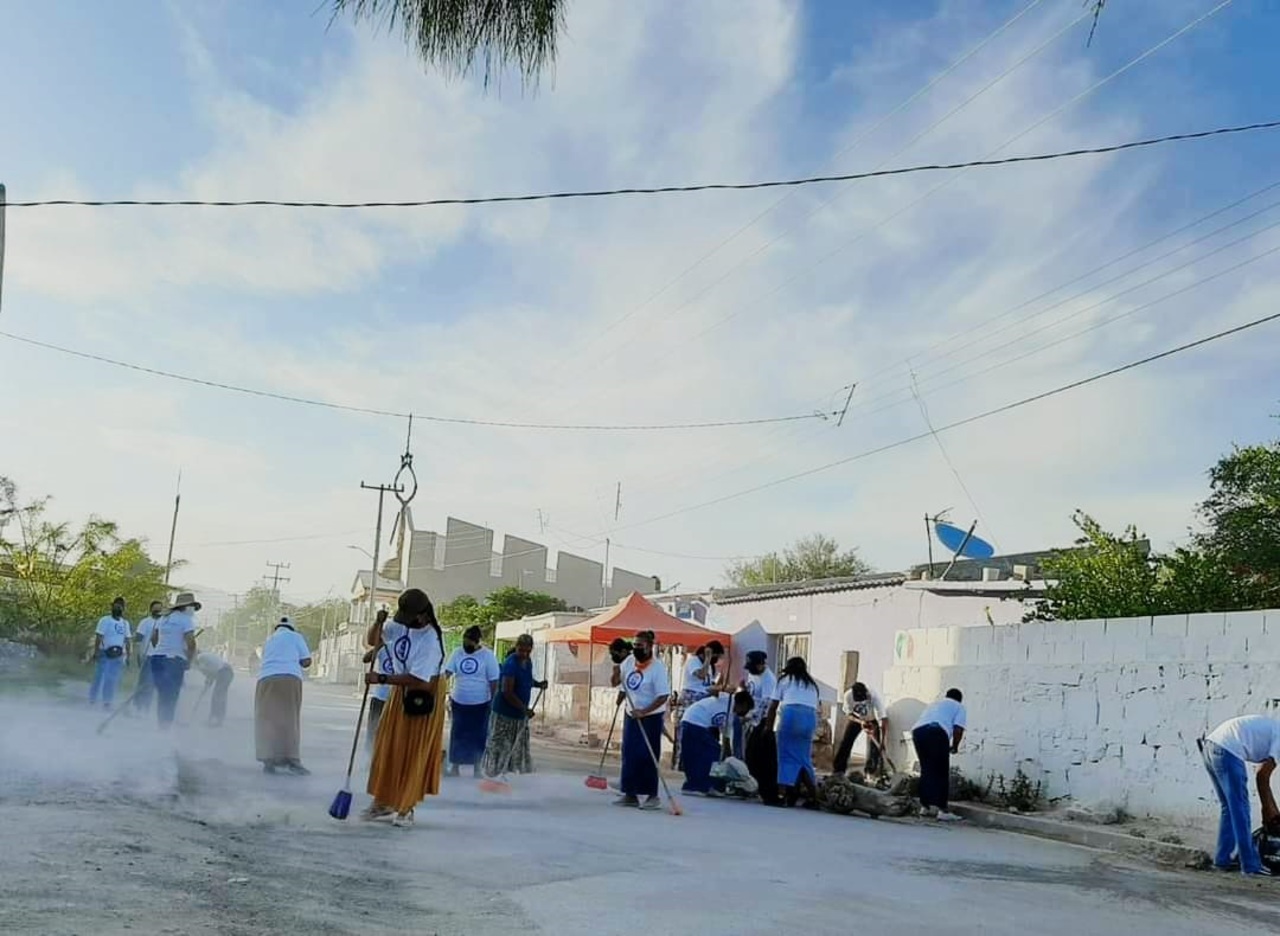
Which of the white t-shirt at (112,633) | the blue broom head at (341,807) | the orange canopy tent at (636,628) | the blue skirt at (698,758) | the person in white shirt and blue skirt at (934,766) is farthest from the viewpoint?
the orange canopy tent at (636,628)

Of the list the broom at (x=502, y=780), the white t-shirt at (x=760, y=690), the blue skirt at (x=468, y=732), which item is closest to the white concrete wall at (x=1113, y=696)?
the white t-shirt at (x=760, y=690)

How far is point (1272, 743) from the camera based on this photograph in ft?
31.1

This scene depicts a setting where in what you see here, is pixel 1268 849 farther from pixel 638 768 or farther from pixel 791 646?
pixel 791 646

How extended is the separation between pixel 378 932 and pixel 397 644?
13.7ft

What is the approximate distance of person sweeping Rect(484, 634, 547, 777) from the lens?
14.0m

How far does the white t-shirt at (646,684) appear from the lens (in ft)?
41.5

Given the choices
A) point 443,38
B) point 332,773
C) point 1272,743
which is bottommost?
point 332,773

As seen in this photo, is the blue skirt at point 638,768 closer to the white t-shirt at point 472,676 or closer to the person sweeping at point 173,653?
the white t-shirt at point 472,676

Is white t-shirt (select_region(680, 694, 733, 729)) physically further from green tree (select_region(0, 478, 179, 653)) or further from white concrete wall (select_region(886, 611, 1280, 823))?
green tree (select_region(0, 478, 179, 653))

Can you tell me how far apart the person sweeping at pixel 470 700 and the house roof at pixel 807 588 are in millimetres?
10924

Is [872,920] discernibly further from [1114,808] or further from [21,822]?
[1114,808]

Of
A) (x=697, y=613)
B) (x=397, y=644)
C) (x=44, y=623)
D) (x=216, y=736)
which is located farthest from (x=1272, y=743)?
(x=44, y=623)

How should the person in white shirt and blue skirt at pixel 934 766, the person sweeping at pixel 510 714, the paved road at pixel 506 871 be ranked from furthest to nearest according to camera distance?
the person sweeping at pixel 510 714, the person in white shirt and blue skirt at pixel 934 766, the paved road at pixel 506 871

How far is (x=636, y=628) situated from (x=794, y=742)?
8.61 m
